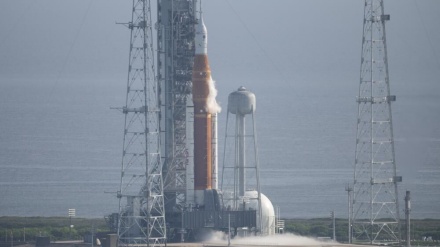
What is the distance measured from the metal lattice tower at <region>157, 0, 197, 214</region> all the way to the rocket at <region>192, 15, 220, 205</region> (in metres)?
1.33

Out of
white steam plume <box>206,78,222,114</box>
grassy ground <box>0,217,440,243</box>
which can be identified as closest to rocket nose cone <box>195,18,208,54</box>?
white steam plume <box>206,78,222,114</box>

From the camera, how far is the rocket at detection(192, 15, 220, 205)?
3391 inches

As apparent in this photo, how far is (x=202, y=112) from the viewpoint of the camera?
8619 cm

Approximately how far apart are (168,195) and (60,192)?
5775cm

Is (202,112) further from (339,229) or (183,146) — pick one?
(339,229)

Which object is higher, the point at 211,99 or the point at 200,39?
the point at 200,39

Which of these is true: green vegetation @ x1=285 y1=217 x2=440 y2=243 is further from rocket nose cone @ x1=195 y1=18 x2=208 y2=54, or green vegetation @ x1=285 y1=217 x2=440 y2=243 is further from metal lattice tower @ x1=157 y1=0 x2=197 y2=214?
rocket nose cone @ x1=195 y1=18 x2=208 y2=54

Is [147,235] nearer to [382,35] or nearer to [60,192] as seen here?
[382,35]

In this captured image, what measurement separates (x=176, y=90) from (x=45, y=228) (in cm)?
1485

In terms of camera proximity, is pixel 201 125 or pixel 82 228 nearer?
pixel 201 125

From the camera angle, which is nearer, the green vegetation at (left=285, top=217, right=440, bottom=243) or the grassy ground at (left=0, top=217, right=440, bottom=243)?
the grassy ground at (left=0, top=217, right=440, bottom=243)

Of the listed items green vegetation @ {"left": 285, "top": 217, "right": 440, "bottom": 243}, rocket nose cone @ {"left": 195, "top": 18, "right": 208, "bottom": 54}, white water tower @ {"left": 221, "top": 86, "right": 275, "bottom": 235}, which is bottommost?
green vegetation @ {"left": 285, "top": 217, "right": 440, "bottom": 243}

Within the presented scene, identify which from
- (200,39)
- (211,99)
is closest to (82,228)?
(211,99)

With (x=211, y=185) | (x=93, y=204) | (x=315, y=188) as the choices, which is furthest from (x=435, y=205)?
(x=211, y=185)
